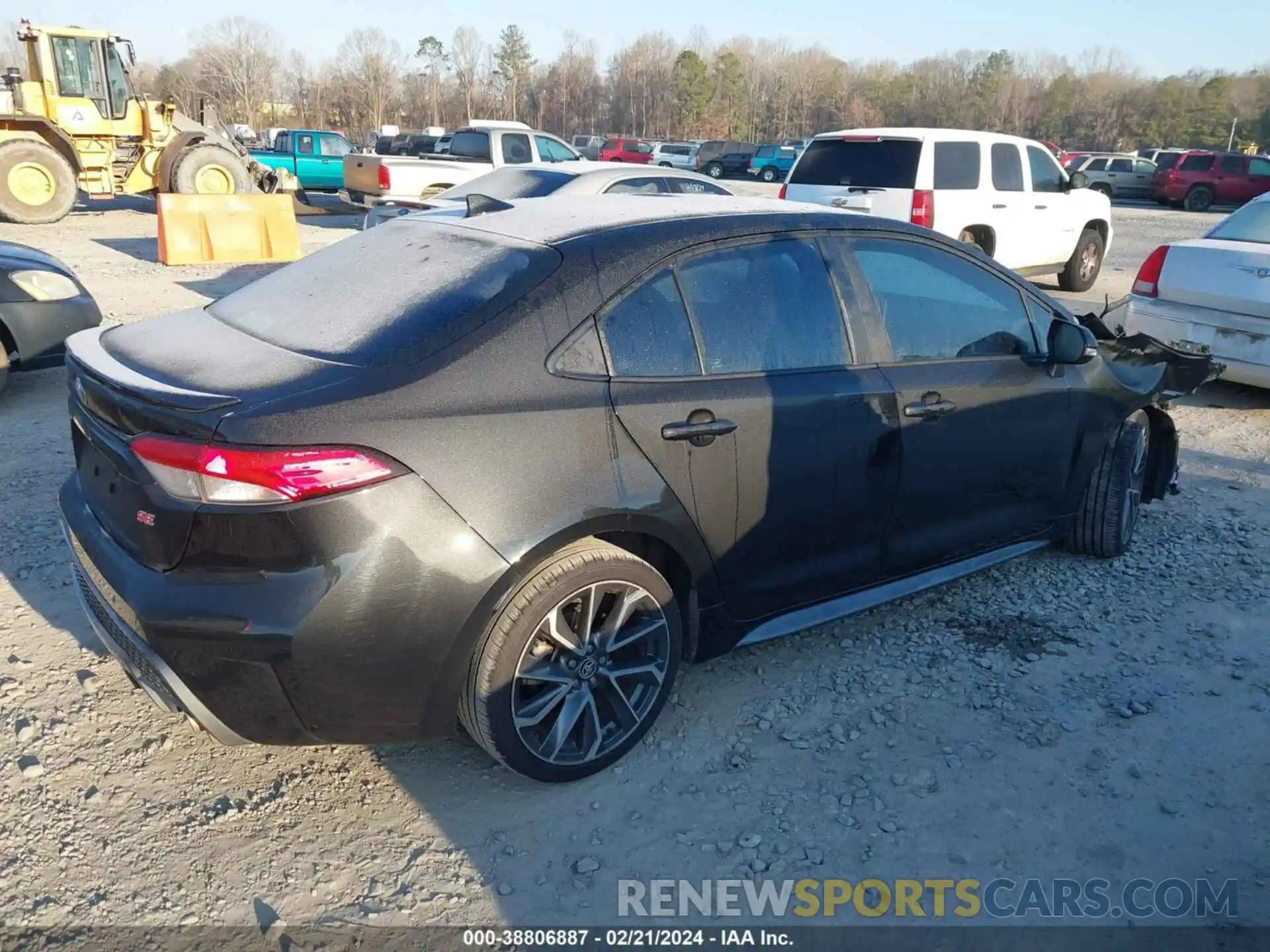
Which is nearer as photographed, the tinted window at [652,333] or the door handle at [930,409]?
the tinted window at [652,333]

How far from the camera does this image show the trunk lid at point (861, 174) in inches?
395

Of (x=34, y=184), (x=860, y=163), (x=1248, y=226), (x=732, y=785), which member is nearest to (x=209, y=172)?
(x=34, y=184)

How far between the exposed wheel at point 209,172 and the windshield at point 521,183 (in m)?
9.47

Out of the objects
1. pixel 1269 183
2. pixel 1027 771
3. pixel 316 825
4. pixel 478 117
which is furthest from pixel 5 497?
pixel 478 117

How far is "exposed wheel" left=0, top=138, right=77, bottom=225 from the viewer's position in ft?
55.7

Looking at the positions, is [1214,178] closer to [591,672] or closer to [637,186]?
[637,186]

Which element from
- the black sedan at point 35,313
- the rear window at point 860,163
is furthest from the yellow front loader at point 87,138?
the black sedan at point 35,313

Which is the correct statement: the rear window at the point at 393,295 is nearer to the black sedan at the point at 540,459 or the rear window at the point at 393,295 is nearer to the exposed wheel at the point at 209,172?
the black sedan at the point at 540,459

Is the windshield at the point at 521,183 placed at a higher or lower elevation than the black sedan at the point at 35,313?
higher

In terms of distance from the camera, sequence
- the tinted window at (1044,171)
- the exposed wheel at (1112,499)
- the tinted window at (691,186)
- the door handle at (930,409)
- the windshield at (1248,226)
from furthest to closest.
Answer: the tinted window at (1044,171) → the tinted window at (691,186) → the windshield at (1248,226) → the exposed wheel at (1112,499) → the door handle at (930,409)

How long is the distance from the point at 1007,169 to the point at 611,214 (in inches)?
367

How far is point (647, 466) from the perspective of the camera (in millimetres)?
2889

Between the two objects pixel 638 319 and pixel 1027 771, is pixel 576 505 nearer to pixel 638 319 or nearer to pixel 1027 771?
pixel 638 319

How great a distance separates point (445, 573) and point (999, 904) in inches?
68.4
